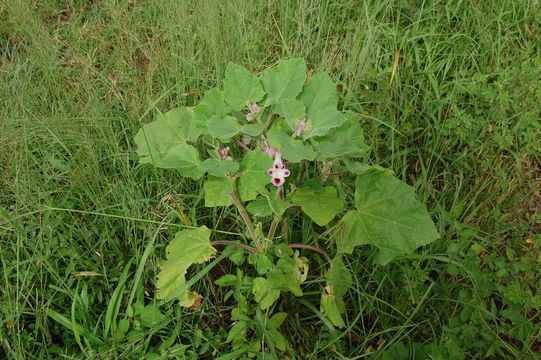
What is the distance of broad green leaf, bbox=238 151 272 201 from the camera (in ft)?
4.62

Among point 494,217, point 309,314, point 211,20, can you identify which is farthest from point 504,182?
point 211,20

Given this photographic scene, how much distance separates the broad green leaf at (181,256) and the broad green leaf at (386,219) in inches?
17.8

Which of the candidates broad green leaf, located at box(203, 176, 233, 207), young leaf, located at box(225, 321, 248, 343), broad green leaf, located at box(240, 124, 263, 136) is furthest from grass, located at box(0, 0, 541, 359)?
broad green leaf, located at box(240, 124, 263, 136)

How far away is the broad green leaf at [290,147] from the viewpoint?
4.36 ft

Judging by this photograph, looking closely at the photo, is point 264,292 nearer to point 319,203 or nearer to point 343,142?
point 319,203

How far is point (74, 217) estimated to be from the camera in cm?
194

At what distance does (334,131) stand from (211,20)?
1.04 m

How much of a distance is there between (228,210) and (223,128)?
1.88 feet

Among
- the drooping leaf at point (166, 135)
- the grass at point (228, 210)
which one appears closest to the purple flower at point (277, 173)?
the drooping leaf at point (166, 135)

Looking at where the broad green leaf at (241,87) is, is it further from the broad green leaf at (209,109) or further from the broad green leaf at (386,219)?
the broad green leaf at (386,219)

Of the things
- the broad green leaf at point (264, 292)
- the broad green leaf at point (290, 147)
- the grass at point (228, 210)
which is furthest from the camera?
the grass at point (228, 210)

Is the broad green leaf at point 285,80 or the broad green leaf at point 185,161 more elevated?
the broad green leaf at point 285,80

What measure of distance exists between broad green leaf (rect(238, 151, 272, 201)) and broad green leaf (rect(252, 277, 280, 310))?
0.99 ft

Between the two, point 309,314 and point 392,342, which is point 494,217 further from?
point 309,314
